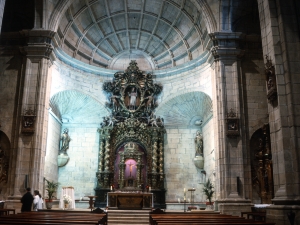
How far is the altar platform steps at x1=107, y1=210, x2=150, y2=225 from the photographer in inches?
523

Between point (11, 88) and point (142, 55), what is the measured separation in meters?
9.67

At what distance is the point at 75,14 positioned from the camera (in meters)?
18.7

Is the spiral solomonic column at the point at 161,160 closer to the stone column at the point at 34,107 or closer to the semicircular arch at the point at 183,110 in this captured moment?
the semicircular arch at the point at 183,110

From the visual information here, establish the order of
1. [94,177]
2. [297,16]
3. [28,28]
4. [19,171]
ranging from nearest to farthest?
[297,16]
[19,171]
[28,28]
[94,177]

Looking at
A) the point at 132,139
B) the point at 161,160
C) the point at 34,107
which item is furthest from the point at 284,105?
the point at 132,139

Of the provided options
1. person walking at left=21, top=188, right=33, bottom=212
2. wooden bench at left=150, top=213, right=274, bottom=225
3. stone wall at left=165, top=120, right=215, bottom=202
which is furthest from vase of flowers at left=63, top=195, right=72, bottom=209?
wooden bench at left=150, top=213, right=274, bottom=225

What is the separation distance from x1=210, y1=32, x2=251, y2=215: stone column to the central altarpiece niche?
528cm

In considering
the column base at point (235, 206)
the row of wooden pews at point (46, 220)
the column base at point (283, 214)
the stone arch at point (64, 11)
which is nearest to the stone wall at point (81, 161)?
the stone arch at point (64, 11)

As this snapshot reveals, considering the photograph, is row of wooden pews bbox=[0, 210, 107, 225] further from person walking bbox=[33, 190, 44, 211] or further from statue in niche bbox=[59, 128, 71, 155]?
statue in niche bbox=[59, 128, 71, 155]

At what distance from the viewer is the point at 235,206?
1391 centimetres

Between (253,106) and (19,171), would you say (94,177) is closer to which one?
(19,171)

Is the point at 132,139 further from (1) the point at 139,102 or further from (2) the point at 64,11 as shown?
(2) the point at 64,11

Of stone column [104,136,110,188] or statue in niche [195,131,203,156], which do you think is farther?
statue in niche [195,131,203,156]

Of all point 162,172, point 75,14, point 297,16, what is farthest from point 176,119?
point 297,16
